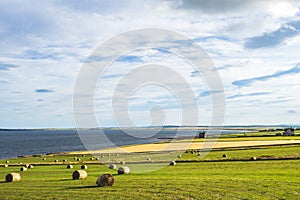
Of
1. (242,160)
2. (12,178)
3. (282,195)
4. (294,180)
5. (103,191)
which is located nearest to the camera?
(282,195)

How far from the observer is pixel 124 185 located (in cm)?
3106

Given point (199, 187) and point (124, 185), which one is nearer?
point (199, 187)

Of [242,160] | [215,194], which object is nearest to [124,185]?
[215,194]

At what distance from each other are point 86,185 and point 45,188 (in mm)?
3555

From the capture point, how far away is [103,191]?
2828 cm

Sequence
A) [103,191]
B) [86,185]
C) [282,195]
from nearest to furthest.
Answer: [282,195]
[103,191]
[86,185]

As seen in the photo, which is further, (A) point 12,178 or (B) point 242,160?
(B) point 242,160

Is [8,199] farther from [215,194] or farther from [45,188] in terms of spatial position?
[215,194]

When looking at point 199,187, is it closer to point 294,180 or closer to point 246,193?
point 246,193

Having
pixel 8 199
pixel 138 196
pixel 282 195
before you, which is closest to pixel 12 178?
pixel 8 199

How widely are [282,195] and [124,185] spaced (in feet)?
42.2

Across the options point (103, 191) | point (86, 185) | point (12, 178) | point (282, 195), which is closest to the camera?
point (282, 195)

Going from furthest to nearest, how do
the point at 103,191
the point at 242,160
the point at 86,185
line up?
the point at 242,160 < the point at 86,185 < the point at 103,191

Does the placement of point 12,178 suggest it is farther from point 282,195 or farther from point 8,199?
point 282,195
